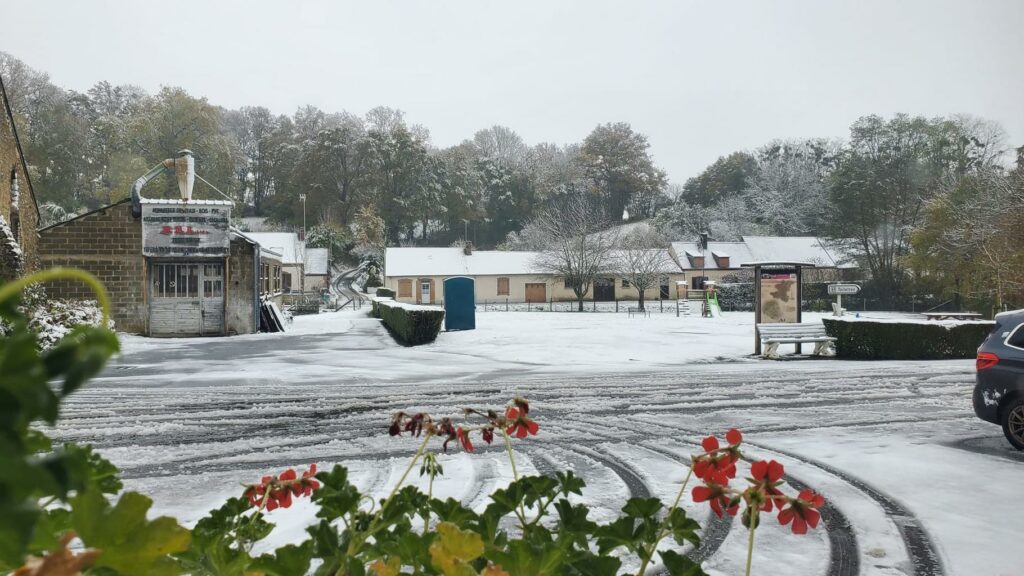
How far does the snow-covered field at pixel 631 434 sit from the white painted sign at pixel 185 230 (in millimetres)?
5736

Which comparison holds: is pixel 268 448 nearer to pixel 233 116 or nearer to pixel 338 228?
pixel 338 228

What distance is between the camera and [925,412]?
852 centimetres

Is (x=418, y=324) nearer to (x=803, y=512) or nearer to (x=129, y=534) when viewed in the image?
(x=803, y=512)

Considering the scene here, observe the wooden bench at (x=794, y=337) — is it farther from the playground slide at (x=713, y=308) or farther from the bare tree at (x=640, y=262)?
the bare tree at (x=640, y=262)

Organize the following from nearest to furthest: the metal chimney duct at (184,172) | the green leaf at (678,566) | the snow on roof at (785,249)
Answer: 1. the green leaf at (678,566)
2. the metal chimney duct at (184,172)
3. the snow on roof at (785,249)

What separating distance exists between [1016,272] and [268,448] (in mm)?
28504

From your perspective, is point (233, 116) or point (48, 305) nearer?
point (48, 305)

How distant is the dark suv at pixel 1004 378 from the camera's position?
21.0ft

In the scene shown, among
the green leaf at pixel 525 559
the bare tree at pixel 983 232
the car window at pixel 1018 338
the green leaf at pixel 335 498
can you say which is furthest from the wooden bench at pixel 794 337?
the green leaf at pixel 525 559

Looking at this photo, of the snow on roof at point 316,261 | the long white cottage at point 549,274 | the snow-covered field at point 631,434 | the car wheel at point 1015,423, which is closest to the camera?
the snow-covered field at point 631,434

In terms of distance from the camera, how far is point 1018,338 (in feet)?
21.5

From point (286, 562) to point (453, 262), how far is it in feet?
172

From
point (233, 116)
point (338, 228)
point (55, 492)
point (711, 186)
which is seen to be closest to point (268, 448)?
point (55, 492)

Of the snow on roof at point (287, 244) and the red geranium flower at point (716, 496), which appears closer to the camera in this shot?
the red geranium flower at point (716, 496)
